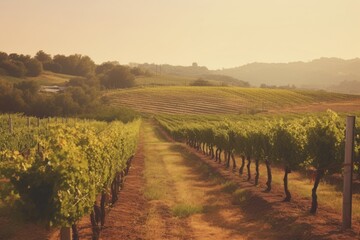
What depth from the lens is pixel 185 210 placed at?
15.9 meters

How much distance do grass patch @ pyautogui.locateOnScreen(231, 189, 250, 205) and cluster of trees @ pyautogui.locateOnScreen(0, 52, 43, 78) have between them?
10594 cm

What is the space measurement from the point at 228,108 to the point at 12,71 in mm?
64843

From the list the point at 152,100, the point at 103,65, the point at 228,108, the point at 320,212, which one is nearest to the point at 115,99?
the point at 152,100

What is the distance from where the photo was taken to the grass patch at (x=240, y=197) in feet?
58.2

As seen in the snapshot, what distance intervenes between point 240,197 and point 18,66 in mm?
108605

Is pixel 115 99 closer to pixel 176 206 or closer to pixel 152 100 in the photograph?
pixel 152 100

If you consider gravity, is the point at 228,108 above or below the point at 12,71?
below

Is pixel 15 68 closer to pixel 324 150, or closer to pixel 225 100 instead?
pixel 225 100

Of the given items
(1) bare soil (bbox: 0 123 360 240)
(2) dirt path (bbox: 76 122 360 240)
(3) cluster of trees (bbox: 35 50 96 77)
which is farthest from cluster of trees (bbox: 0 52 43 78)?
(1) bare soil (bbox: 0 123 360 240)

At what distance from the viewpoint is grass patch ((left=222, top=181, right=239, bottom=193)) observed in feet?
67.0

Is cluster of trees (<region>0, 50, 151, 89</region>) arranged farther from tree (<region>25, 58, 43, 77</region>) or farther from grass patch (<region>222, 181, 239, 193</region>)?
grass patch (<region>222, 181, 239, 193</region>)

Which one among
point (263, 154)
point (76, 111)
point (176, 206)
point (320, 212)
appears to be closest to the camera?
point (320, 212)

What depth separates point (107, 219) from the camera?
47.8 ft

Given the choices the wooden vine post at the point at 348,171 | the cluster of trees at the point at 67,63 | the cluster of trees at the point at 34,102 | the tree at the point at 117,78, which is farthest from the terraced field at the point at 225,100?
the wooden vine post at the point at 348,171
